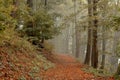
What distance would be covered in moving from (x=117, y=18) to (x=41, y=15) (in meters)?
11.1

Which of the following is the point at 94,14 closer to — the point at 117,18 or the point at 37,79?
the point at 117,18

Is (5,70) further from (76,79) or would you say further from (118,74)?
(118,74)

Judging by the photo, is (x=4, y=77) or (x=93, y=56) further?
(x=93, y=56)

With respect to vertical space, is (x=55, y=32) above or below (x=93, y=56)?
above

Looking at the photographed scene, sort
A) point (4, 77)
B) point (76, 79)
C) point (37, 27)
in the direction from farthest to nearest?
point (37, 27) < point (76, 79) < point (4, 77)

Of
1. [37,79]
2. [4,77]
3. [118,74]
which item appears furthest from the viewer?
[118,74]

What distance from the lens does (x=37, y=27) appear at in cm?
1994

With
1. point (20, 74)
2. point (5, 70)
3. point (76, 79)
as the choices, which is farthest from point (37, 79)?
point (76, 79)

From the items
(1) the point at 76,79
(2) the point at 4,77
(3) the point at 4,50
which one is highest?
(3) the point at 4,50

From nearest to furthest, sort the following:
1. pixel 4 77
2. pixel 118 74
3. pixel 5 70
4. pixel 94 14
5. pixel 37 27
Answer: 1. pixel 4 77
2. pixel 5 70
3. pixel 118 74
4. pixel 94 14
5. pixel 37 27

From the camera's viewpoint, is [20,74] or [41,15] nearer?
[20,74]

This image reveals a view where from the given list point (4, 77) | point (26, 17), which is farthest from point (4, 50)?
point (26, 17)

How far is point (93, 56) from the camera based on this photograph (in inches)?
683

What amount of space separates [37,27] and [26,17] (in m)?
2.20
